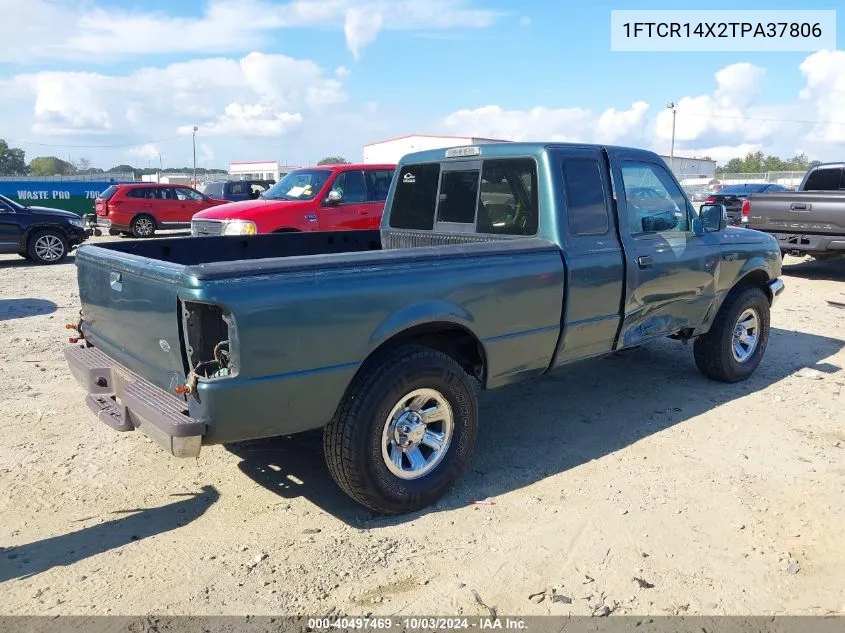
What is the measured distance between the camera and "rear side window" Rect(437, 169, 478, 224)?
4.75m

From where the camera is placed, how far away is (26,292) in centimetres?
980

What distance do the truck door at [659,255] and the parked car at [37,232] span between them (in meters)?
12.0

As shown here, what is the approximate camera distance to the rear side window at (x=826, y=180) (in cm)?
1184

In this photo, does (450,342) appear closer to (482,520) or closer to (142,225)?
(482,520)

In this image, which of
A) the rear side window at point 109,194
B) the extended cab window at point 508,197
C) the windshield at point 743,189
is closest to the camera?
the extended cab window at point 508,197

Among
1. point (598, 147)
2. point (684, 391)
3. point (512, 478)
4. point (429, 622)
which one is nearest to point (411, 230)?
point (598, 147)

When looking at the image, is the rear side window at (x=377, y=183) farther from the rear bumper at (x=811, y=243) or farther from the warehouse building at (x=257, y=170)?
the warehouse building at (x=257, y=170)

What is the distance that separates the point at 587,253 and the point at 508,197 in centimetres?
66

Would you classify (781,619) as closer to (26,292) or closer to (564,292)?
(564,292)

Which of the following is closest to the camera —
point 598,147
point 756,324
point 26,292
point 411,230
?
point 598,147

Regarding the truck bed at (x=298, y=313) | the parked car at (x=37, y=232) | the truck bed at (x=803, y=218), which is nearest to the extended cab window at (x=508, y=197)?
the truck bed at (x=298, y=313)

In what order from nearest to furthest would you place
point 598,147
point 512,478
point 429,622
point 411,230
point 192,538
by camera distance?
point 429,622
point 192,538
point 512,478
point 598,147
point 411,230

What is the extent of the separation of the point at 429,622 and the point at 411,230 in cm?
314

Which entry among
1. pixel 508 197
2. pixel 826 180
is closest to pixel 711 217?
pixel 508 197
